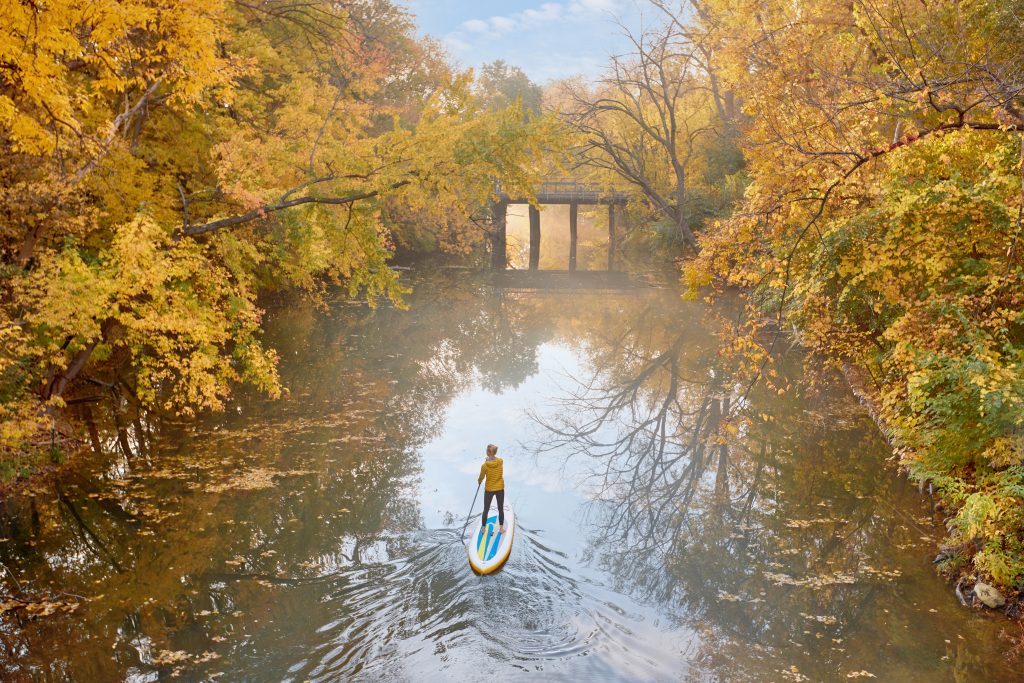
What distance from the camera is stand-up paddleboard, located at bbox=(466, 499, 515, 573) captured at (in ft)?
34.0

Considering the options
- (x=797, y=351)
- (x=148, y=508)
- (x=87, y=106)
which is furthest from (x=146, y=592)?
(x=797, y=351)

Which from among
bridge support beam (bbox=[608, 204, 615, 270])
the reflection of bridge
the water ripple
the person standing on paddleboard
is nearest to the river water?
the water ripple

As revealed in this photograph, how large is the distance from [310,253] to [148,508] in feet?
22.7

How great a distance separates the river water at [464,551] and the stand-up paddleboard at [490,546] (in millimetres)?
189

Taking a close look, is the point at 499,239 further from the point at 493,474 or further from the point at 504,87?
the point at 493,474

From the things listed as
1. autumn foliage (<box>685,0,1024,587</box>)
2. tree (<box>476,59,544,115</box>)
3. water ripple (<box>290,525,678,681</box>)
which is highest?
tree (<box>476,59,544,115</box>)

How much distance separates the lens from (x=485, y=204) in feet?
46.8

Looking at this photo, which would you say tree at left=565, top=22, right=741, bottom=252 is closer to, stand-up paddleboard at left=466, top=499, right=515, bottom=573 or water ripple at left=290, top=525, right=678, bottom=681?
stand-up paddleboard at left=466, top=499, right=515, bottom=573

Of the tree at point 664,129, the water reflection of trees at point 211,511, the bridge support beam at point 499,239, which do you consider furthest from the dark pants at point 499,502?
the bridge support beam at point 499,239

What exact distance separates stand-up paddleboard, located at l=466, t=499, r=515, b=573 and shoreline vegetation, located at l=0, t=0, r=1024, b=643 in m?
4.62

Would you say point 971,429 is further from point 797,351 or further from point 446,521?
point 797,351

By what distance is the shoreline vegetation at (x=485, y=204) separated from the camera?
9.55 meters

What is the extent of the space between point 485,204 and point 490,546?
6.53 meters

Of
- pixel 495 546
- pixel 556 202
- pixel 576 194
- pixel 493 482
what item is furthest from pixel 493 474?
pixel 576 194
